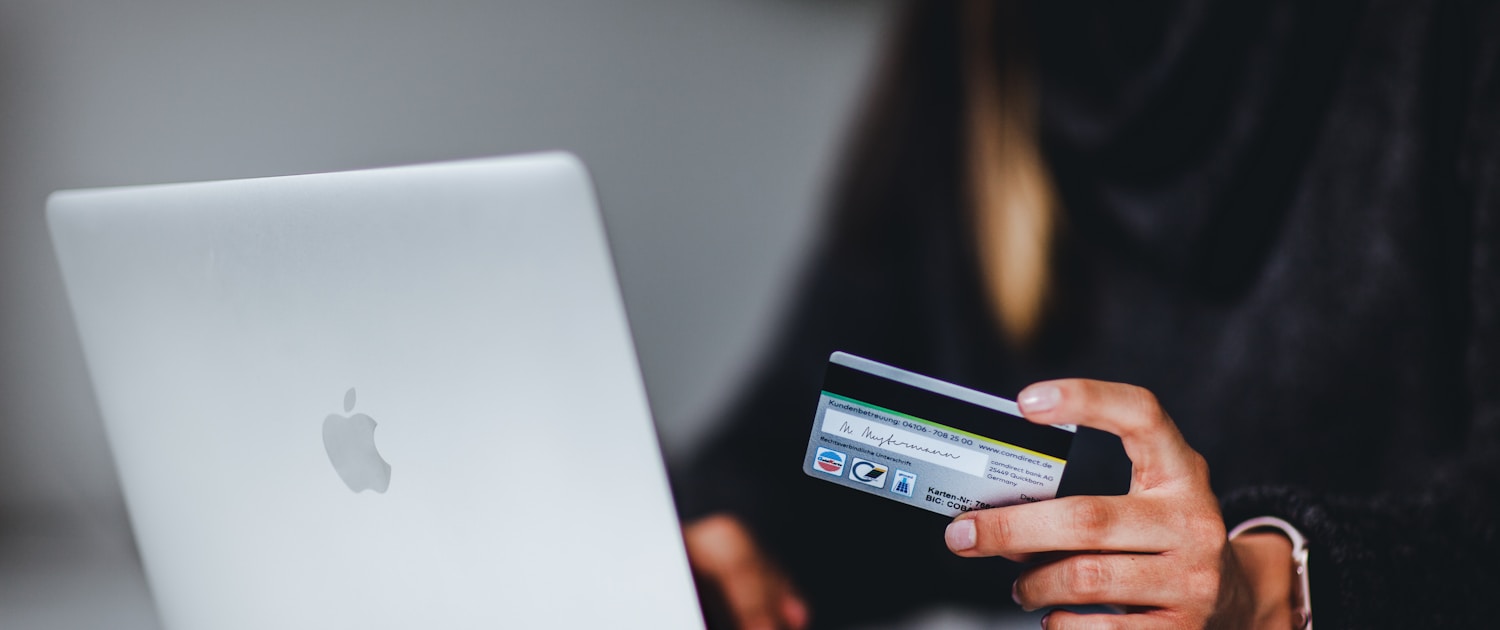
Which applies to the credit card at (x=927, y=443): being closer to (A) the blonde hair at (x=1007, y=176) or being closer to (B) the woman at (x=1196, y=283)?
(B) the woman at (x=1196, y=283)

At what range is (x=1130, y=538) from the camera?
0.42m

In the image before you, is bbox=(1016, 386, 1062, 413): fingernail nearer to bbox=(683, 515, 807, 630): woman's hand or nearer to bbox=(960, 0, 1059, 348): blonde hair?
bbox=(683, 515, 807, 630): woman's hand

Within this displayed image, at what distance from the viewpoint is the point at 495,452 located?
1.12ft

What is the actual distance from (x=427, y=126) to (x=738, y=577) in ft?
2.19

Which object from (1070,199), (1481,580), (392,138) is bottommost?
(1481,580)

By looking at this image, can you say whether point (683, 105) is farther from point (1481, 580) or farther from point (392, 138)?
point (1481, 580)

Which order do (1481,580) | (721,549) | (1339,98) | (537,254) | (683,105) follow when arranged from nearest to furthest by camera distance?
1. (537,254)
2. (1481,580)
3. (721,549)
4. (1339,98)
5. (683,105)

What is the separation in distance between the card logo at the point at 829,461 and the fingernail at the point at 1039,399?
0.08m

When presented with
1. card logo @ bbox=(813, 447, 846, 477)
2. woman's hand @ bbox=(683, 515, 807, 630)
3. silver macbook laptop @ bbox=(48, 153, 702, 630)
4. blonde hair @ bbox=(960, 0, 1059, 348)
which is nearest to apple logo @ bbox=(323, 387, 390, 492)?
silver macbook laptop @ bbox=(48, 153, 702, 630)

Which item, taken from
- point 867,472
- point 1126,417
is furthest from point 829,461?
point 1126,417

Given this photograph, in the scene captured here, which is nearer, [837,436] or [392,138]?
[837,436]

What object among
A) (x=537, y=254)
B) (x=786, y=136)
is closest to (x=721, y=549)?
(x=537, y=254)

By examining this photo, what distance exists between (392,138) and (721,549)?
64 cm

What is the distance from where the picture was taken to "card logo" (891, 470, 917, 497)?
0.40m
